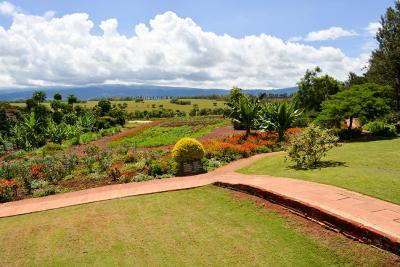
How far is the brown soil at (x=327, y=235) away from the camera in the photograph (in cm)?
638

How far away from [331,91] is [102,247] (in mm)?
37519

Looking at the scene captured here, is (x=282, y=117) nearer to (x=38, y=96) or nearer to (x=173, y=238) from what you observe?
(x=173, y=238)

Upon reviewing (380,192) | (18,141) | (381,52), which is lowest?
(18,141)

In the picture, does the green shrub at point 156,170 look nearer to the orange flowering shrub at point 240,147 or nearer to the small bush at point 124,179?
the small bush at point 124,179

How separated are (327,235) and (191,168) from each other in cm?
935

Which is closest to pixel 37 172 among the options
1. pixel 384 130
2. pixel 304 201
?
pixel 304 201

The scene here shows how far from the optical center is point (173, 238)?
329 inches

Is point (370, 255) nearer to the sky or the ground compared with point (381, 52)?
nearer to the ground

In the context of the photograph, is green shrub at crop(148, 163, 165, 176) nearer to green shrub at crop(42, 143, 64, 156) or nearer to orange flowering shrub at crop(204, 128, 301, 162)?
orange flowering shrub at crop(204, 128, 301, 162)

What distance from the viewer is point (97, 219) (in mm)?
10336

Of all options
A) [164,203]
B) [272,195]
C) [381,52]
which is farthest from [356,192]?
[381,52]

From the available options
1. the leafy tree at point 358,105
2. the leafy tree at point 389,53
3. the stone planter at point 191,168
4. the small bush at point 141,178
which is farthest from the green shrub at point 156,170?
the leafy tree at point 389,53

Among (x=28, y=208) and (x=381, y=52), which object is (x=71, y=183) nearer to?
(x=28, y=208)

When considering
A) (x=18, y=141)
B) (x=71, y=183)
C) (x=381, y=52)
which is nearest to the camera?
(x=71, y=183)
